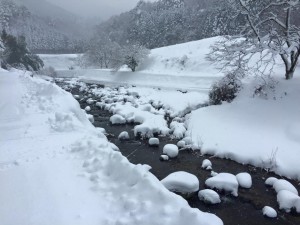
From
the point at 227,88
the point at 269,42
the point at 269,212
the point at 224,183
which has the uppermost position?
the point at 269,42

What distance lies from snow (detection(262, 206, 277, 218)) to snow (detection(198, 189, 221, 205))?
1.12 meters

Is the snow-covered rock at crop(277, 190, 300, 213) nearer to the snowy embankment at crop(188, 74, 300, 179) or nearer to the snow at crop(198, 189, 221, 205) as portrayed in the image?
the snow at crop(198, 189, 221, 205)

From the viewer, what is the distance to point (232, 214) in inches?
288

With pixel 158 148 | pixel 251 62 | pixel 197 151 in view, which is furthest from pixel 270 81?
pixel 251 62

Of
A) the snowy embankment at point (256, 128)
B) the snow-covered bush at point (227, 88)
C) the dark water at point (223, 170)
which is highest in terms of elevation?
the snow-covered bush at point (227, 88)

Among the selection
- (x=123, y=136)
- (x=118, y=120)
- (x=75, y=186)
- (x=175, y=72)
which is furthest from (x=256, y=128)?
(x=175, y=72)

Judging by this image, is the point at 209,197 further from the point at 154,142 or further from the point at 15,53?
the point at 15,53

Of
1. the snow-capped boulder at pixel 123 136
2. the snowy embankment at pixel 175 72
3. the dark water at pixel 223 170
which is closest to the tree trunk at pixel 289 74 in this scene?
the dark water at pixel 223 170

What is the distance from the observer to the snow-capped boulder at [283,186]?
820cm

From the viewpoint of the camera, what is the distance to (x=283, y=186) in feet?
27.1

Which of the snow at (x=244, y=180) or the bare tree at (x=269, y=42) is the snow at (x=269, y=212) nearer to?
the snow at (x=244, y=180)

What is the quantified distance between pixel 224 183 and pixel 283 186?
160 cm

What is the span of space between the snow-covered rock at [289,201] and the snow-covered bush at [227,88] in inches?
301

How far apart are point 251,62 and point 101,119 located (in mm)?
13532
